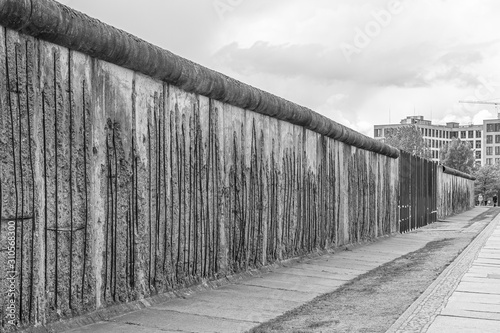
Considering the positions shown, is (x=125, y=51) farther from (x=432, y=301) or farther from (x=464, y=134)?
(x=464, y=134)

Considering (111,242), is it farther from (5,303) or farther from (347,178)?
(347,178)

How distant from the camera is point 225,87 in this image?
6734 mm

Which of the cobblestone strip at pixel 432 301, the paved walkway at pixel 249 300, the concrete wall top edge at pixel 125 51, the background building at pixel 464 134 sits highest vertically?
the background building at pixel 464 134

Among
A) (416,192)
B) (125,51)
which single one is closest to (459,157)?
(416,192)

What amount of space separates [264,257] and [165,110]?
9.49 feet

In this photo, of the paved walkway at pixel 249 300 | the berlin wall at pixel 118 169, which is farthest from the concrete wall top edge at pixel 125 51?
the paved walkway at pixel 249 300

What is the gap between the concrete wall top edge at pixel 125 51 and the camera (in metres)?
4.04

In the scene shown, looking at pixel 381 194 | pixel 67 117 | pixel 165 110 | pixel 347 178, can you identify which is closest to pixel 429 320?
pixel 165 110

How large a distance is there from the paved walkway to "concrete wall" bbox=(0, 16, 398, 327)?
222 millimetres

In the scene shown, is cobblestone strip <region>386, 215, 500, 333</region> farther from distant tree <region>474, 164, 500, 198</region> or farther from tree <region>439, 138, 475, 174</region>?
tree <region>439, 138, 475, 174</region>

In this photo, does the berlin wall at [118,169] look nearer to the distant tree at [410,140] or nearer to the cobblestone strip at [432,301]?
the cobblestone strip at [432,301]

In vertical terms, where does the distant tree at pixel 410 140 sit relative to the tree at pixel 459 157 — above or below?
above

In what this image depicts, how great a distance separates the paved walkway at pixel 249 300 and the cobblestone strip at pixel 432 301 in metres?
0.19

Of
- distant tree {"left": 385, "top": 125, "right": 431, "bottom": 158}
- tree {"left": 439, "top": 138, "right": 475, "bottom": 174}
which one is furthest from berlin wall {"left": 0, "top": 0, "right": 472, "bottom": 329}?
distant tree {"left": 385, "top": 125, "right": 431, "bottom": 158}
